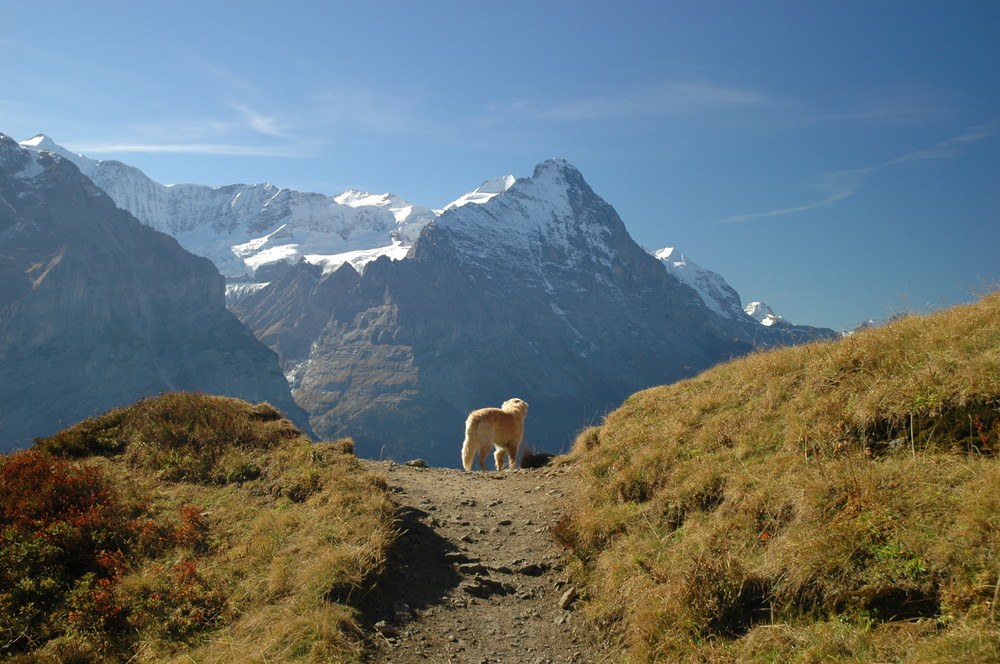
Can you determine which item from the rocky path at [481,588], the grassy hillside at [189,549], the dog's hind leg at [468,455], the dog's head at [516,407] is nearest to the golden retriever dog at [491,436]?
the dog's hind leg at [468,455]

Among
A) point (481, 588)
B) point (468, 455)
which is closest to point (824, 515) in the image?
point (481, 588)

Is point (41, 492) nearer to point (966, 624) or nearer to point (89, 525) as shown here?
point (89, 525)

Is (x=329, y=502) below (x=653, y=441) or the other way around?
below

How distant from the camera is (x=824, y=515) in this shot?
6539 mm

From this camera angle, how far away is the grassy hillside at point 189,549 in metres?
7.34

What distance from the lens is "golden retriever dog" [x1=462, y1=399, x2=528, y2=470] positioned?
17.9 m

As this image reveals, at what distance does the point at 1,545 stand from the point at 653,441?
1049cm

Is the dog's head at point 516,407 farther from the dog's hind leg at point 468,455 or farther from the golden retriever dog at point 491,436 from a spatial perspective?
the dog's hind leg at point 468,455

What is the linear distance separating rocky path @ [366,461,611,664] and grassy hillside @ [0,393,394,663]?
1.85ft

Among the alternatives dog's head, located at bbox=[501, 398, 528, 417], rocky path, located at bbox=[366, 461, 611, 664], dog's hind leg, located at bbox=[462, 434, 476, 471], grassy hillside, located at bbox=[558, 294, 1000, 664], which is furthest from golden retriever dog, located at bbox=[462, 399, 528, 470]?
grassy hillside, located at bbox=[558, 294, 1000, 664]

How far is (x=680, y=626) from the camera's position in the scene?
6.43m

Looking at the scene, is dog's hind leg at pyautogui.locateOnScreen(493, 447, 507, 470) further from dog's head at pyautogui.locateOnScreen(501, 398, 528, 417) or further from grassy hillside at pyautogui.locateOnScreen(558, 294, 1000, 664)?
grassy hillside at pyautogui.locateOnScreen(558, 294, 1000, 664)

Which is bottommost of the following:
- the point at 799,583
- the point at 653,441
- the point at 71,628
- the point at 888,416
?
the point at 71,628

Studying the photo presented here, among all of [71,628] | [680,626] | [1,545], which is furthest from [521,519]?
[1,545]
